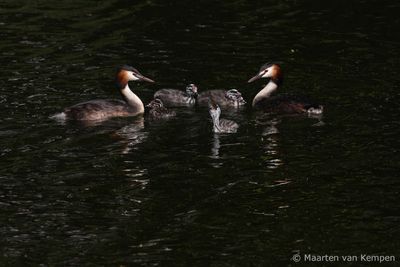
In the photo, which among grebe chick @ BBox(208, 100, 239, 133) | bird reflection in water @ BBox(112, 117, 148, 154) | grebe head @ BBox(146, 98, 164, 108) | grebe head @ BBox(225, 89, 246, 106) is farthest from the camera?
grebe head @ BBox(225, 89, 246, 106)

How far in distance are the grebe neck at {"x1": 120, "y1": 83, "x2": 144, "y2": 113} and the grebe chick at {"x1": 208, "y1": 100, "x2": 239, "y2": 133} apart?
74.9 inches

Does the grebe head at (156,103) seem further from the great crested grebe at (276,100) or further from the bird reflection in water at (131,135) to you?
the great crested grebe at (276,100)

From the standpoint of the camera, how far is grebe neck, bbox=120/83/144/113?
59.2 ft

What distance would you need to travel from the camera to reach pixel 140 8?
25281 millimetres

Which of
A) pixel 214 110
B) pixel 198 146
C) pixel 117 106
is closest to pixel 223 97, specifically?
pixel 214 110

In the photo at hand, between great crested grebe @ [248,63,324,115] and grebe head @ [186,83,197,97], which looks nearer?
great crested grebe @ [248,63,324,115]

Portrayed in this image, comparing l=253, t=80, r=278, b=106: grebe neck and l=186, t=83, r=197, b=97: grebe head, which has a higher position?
l=186, t=83, r=197, b=97: grebe head

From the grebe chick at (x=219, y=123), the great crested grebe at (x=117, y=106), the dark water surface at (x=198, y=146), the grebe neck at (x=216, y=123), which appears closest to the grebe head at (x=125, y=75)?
the great crested grebe at (x=117, y=106)

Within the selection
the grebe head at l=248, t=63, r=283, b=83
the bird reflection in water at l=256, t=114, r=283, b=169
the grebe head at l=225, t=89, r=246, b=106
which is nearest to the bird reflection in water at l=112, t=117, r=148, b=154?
the grebe head at l=225, t=89, r=246, b=106

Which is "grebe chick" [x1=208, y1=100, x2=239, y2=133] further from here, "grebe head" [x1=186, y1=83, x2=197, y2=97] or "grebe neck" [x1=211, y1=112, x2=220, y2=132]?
"grebe head" [x1=186, y1=83, x2=197, y2=97]

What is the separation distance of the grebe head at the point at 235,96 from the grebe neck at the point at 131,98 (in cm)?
158

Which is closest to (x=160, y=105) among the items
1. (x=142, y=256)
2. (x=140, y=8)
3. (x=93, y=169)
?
(x=93, y=169)

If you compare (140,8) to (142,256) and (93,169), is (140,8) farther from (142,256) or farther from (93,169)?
(142,256)

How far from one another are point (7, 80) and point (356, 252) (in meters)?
9.75
